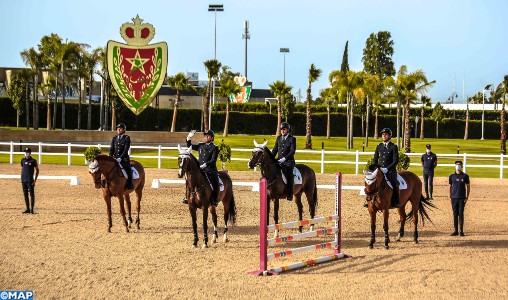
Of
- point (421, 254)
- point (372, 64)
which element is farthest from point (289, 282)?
point (372, 64)

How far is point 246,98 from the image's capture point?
450ft

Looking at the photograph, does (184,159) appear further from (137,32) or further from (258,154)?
(137,32)

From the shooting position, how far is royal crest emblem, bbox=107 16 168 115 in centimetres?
5419

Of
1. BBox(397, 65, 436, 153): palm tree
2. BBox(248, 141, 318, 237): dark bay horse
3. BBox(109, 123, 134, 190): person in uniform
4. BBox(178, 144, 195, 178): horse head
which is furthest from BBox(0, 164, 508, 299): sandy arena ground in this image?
BBox(397, 65, 436, 153): palm tree

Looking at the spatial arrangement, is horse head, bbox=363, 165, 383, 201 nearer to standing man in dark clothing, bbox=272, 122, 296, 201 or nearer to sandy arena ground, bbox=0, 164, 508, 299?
sandy arena ground, bbox=0, 164, 508, 299

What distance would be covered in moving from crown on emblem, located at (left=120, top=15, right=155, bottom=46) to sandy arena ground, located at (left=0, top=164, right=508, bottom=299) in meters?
31.6

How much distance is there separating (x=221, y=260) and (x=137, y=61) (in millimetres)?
41165

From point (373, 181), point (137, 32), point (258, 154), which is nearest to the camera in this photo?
point (373, 181)

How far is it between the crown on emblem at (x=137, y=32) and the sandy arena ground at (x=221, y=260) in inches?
1243

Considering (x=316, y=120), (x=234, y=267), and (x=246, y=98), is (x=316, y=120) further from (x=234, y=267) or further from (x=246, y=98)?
(x=234, y=267)

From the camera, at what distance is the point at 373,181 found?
16031 millimetres

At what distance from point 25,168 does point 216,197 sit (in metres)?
7.65

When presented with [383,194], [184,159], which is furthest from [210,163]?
[383,194]

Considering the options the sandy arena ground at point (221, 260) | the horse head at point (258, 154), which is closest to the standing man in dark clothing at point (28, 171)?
the sandy arena ground at point (221, 260)
